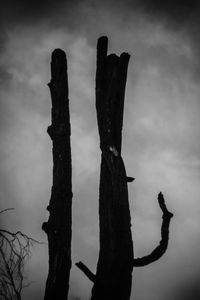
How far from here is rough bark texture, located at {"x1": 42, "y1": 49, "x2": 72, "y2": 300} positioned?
5273 millimetres

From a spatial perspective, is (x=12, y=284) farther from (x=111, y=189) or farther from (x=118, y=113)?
(x=118, y=113)

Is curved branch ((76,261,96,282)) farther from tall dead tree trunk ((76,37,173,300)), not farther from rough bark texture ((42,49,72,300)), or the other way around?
rough bark texture ((42,49,72,300))

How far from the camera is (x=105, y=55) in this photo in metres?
6.69

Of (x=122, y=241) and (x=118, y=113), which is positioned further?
(x=118, y=113)

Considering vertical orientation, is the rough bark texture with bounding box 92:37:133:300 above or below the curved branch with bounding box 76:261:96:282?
above

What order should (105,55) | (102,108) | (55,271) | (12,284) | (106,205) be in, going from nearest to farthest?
(12,284), (55,271), (106,205), (102,108), (105,55)

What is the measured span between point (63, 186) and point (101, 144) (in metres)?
0.97

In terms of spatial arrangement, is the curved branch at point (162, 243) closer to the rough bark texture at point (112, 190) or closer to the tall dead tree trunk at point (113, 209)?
the tall dead tree trunk at point (113, 209)

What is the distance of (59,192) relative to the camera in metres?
5.72

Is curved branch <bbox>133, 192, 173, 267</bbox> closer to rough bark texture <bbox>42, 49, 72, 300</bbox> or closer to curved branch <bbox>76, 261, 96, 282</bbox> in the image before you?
curved branch <bbox>76, 261, 96, 282</bbox>

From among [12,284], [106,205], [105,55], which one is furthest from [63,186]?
[105,55]

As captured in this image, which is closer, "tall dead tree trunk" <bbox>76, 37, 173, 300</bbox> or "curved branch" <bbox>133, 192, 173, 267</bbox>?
"tall dead tree trunk" <bbox>76, 37, 173, 300</bbox>

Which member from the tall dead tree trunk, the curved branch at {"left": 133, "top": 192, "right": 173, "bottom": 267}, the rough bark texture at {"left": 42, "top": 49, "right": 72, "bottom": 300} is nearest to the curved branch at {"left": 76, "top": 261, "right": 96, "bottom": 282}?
the tall dead tree trunk

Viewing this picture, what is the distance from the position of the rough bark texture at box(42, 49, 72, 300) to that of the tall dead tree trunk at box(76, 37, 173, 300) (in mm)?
360
